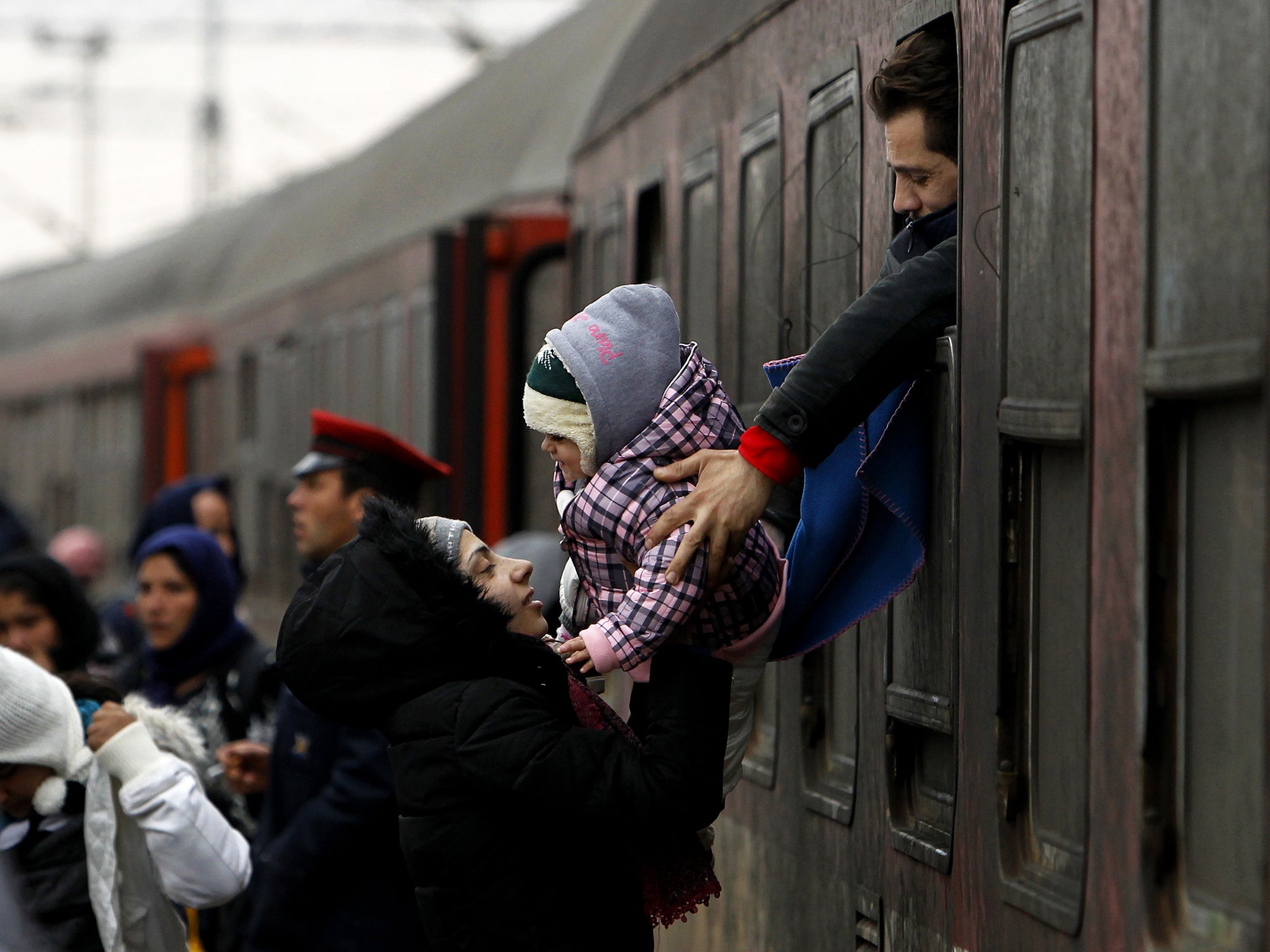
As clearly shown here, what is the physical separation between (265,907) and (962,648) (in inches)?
80.3

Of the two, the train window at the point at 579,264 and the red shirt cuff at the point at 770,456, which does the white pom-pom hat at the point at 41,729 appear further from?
the train window at the point at 579,264

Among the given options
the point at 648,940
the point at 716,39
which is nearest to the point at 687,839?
the point at 648,940

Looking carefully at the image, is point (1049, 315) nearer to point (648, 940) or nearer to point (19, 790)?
point (648, 940)

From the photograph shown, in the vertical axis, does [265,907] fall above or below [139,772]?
below

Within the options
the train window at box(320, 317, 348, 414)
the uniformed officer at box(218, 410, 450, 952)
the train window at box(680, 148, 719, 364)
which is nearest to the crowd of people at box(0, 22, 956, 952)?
the uniformed officer at box(218, 410, 450, 952)

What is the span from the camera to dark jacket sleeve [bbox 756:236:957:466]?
279cm

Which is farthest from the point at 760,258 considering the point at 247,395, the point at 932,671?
the point at 247,395

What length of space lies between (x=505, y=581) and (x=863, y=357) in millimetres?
620

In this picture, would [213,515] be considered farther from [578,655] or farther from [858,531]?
[578,655]

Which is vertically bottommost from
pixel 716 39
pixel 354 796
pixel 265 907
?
pixel 265 907

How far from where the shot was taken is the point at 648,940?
2.88m

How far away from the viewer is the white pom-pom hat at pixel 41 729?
3557 millimetres

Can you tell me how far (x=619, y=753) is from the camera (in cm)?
273

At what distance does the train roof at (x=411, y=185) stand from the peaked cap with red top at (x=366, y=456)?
232 cm
